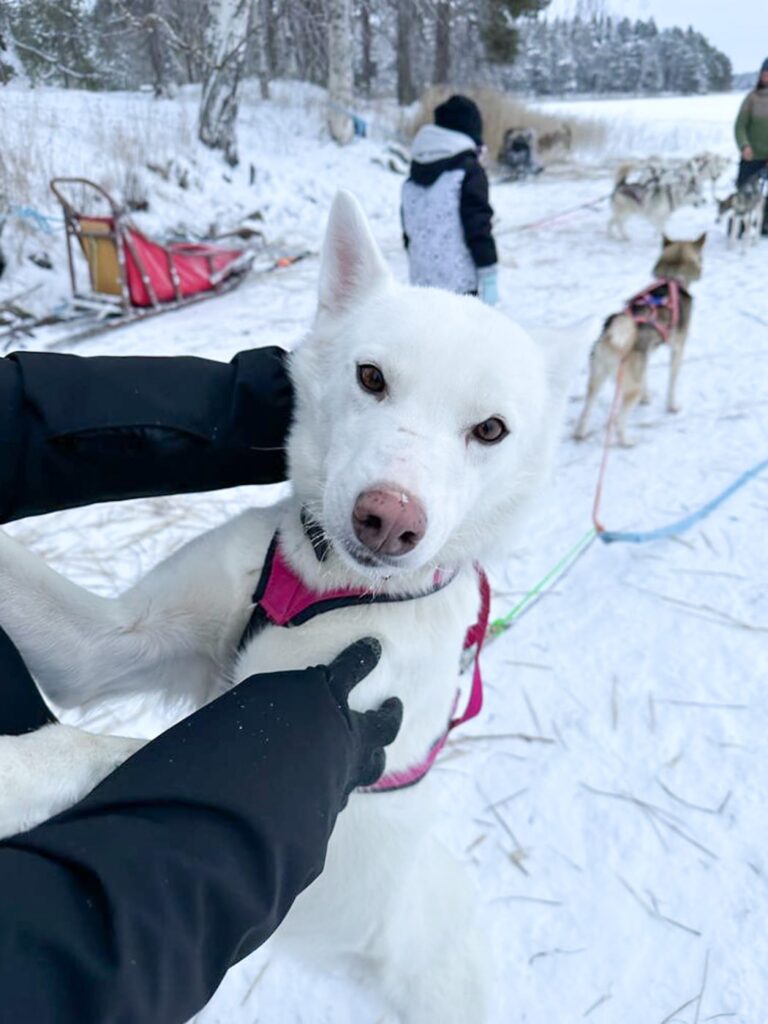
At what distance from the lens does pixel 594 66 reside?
46.1 metres

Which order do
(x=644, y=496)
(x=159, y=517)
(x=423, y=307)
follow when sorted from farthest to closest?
(x=644, y=496) → (x=159, y=517) → (x=423, y=307)

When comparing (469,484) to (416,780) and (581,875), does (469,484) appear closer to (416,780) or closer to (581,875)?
(416,780)

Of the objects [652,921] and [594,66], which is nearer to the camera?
[652,921]

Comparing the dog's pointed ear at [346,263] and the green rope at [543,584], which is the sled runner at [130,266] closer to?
the green rope at [543,584]

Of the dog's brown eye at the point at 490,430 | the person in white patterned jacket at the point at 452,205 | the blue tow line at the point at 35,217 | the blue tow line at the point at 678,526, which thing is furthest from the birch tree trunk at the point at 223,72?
the dog's brown eye at the point at 490,430

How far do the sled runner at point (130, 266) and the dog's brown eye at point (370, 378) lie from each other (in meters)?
5.80

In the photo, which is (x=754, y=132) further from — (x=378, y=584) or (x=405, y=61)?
(x=405, y=61)

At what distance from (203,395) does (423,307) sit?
0.55 m

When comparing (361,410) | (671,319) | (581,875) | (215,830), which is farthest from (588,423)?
(215,830)

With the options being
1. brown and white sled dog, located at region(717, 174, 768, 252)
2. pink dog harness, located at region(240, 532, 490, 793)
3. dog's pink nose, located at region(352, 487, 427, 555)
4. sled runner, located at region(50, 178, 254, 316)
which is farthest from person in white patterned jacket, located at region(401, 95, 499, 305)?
brown and white sled dog, located at region(717, 174, 768, 252)

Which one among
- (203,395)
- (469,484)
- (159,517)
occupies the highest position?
(203,395)

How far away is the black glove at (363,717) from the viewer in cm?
118

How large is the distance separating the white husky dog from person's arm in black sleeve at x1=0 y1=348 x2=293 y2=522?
107mm

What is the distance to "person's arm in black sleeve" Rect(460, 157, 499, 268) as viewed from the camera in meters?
4.98
